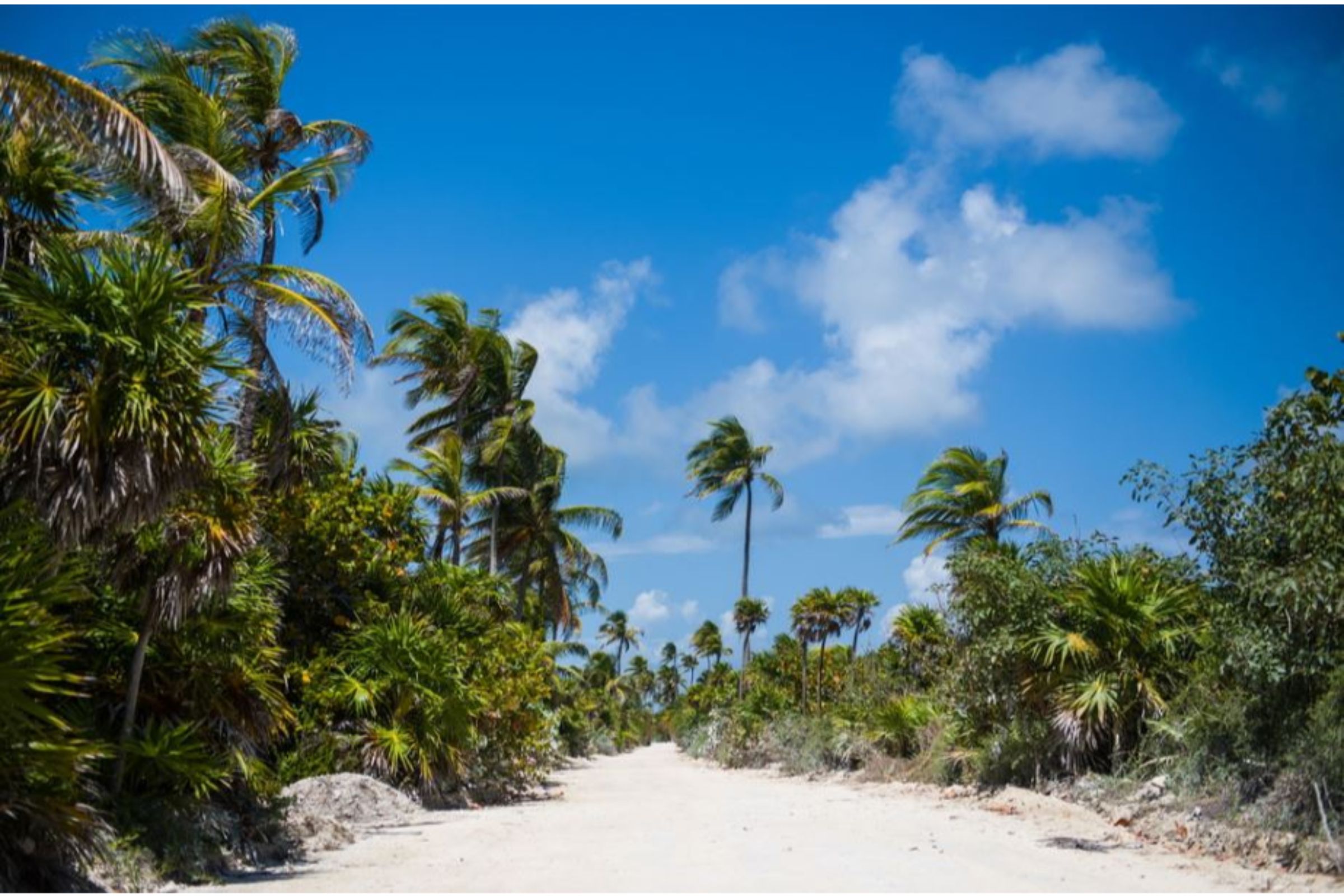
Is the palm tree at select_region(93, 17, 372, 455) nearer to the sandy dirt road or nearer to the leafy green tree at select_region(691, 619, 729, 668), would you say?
the sandy dirt road

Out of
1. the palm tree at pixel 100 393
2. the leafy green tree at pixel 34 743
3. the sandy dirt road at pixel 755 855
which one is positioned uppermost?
the palm tree at pixel 100 393

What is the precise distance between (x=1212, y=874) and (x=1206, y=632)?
452cm

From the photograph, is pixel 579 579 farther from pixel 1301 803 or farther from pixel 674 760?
pixel 1301 803

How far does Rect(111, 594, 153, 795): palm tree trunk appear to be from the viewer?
8695 mm

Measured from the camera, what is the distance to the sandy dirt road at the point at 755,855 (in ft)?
28.5

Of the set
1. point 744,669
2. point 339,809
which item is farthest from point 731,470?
point 339,809

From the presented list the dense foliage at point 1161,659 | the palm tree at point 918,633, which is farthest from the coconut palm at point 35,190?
the palm tree at point 918,633

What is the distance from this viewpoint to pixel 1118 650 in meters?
15.2

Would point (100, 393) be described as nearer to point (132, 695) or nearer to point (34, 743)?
point (34, 743)

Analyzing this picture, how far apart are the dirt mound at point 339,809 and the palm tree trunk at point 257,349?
4789 mm

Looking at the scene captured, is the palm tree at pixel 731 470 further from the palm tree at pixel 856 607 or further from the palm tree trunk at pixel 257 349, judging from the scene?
the palm tree trunk at pixel 257 349

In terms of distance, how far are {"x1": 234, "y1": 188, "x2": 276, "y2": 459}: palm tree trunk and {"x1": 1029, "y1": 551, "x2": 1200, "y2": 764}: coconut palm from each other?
1271cm

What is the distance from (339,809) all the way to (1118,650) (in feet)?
39.2

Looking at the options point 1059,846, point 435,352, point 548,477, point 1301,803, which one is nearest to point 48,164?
point 1059,846
